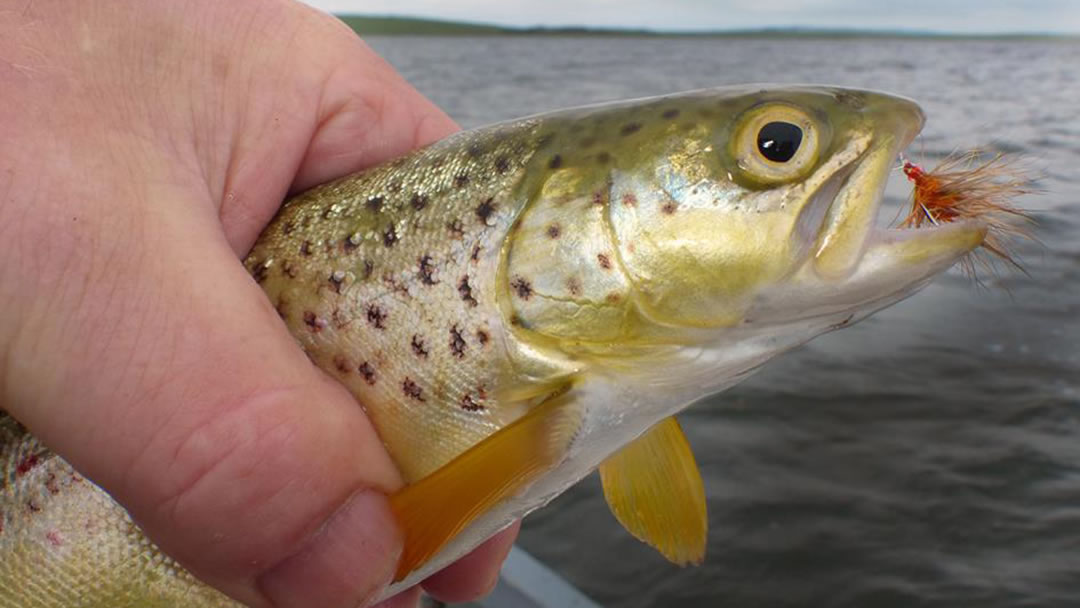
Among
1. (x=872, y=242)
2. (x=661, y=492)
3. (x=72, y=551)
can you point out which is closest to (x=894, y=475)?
(x=661, y=492)

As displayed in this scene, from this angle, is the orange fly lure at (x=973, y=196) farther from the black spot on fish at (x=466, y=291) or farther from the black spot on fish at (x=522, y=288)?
the black spot on fish at (x=466, y=291)

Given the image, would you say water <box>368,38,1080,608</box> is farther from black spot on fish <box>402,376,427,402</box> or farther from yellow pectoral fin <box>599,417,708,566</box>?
black spot on fish <box>402,376,427,402</box>

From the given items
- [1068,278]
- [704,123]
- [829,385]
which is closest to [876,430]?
[829,385]

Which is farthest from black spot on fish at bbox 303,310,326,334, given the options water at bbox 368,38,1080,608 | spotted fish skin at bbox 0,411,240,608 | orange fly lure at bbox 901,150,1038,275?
water at bbox 368,38,1080,608

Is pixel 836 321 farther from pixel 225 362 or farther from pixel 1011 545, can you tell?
pixel 1011 545

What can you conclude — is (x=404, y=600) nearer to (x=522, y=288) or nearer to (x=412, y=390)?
(x=412, y=390)

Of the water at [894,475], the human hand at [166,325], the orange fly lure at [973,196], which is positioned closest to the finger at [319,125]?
the human hand at [166,325]
